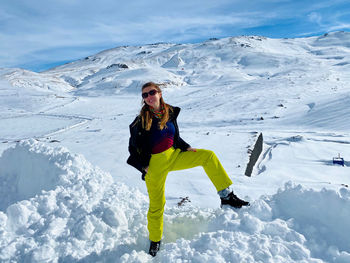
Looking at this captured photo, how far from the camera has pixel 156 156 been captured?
3.10m

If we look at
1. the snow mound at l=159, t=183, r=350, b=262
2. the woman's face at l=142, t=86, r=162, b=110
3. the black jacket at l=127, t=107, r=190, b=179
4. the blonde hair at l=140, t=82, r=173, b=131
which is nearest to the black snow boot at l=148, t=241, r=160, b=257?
the snow mound at l=159, t=183, r=350, b=262

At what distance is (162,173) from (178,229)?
1090mm

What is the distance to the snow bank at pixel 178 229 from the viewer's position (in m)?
2.58

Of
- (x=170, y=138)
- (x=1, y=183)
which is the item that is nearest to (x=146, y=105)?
(x=170, y=138)

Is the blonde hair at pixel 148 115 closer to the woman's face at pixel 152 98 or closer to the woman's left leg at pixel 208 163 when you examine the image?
the woman's face at pixel 152 98

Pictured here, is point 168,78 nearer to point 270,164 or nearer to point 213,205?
point 270,164

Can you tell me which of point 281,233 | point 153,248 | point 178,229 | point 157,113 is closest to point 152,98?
point 157,113

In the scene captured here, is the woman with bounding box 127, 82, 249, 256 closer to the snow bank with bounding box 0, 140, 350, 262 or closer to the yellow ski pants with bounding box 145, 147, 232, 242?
the yellow ski pants with bounding box 145, 147, 232, 242

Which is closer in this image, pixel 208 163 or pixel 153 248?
pixel 153 248

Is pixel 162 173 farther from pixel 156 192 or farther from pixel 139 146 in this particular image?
pixel 139 146

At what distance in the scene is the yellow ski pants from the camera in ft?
10.0

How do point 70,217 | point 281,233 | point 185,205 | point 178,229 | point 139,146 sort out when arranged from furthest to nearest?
point 185,205, point 178,229, point 70,217, point 139,146, point 281,233

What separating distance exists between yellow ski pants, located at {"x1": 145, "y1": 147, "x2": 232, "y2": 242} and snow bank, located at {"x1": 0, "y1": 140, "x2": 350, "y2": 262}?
276 millimetres

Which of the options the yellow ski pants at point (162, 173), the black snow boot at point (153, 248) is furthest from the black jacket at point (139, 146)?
the black snow boot at point (153, 248)
